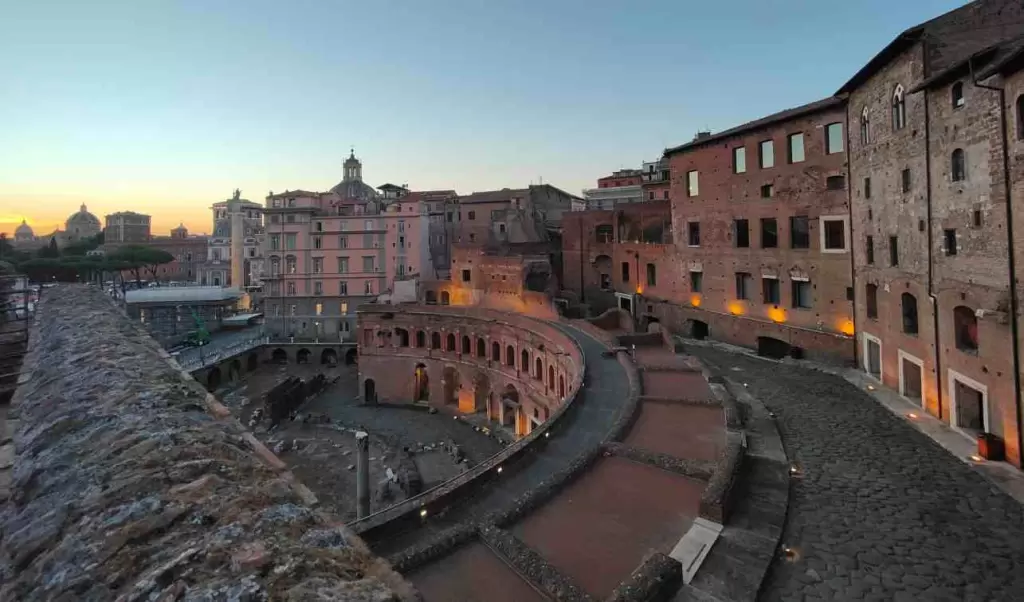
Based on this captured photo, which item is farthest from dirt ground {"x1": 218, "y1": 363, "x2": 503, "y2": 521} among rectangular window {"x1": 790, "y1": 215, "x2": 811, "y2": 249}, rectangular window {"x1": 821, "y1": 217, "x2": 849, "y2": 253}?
rectangular window {"x1": 821, "y1": 217, "x2": 849, "y2": 253}

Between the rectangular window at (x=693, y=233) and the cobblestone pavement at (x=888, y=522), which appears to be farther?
the rectangular window at (x=693, y=233)

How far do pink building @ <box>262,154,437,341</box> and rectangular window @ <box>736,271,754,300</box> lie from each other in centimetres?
3176

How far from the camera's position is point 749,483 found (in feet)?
33.9

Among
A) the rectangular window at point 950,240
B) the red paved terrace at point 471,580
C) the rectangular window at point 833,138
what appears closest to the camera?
the red paved terrace at point 471,580

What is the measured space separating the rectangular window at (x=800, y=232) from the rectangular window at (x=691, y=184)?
5.95 m

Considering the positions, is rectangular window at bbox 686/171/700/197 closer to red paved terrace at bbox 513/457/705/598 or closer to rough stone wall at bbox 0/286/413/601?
red paved terrace at bbox 513/457/705/598

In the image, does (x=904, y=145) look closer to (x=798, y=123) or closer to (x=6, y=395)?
(x=798, y=123)

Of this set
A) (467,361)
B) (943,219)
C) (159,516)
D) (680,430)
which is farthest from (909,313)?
(467,361)

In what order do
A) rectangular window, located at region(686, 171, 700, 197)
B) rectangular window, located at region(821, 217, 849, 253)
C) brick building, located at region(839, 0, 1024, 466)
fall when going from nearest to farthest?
brick building, located at region(839, 0, 1024, 466) < rectangular window, located at region(821, 217, 849, 253) < rectangular window, located at region(686, 171, 700, 197)

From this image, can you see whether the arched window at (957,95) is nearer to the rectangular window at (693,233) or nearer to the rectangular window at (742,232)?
the rectangular window at (742,232)

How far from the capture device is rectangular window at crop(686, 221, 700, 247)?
28245 millimetres

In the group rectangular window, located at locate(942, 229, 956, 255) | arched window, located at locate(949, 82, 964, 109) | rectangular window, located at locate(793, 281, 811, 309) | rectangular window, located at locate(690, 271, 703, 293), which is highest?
arched window, located at locate(949, 82, 964, 109)

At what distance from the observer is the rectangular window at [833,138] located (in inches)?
819

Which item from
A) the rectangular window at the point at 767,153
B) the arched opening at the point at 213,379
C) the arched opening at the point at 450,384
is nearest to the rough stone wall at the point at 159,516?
the rectangular window at the point at 767,153
